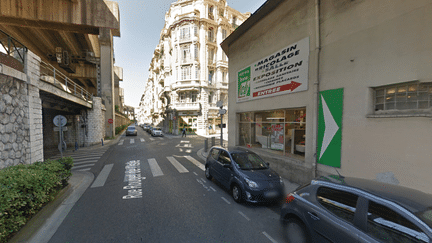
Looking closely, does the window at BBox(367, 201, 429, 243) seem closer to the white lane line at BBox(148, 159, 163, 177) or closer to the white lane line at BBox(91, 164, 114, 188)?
the white lane line at BBox(148, 159, 163, 177)

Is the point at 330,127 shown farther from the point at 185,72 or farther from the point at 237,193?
the point at 185,72

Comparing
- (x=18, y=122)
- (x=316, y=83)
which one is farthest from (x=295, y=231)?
(x=18, y=122)

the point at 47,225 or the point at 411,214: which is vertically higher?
the point at 411,214

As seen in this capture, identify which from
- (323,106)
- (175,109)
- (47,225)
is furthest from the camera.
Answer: (175,109)

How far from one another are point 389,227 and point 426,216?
1.25 feet

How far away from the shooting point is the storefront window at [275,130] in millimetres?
7254

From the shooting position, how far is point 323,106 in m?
5.73

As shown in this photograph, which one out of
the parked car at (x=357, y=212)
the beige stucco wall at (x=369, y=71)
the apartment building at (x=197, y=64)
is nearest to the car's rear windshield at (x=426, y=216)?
the parked car at (x=357, y=212)

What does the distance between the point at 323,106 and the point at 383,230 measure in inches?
177

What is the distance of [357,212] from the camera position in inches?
89.4

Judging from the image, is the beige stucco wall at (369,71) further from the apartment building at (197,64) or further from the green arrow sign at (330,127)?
the apartment building at (197,64)

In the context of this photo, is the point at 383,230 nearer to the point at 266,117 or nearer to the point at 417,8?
the point at 417,8

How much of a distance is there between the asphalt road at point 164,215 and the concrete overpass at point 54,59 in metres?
3.78

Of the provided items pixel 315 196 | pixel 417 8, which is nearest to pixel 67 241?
pixel 315 196
